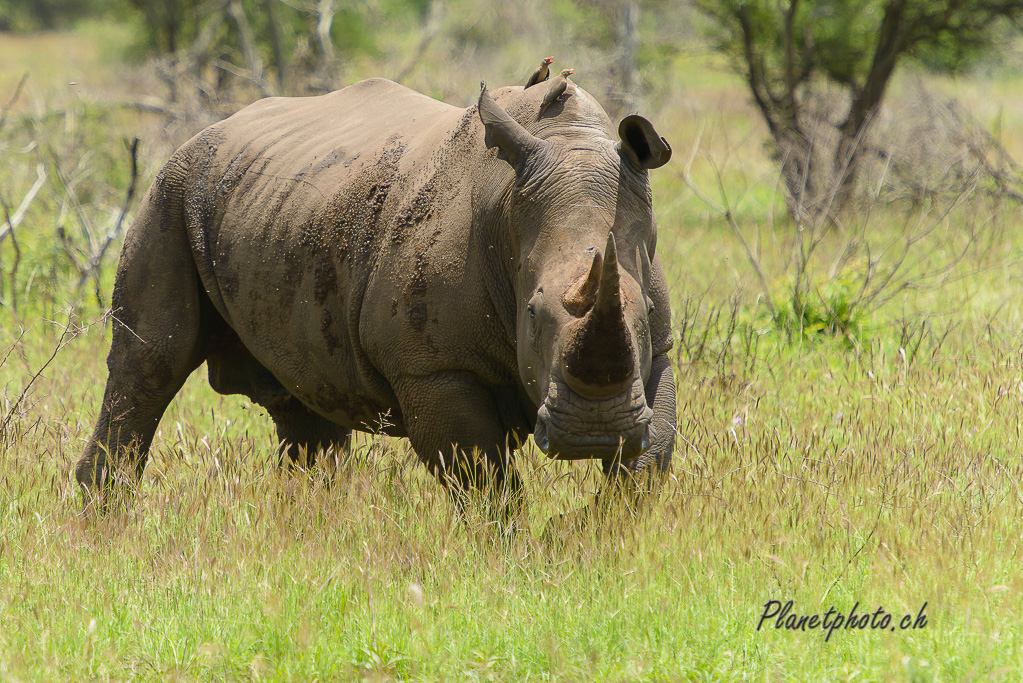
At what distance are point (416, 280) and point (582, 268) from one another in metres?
0.83

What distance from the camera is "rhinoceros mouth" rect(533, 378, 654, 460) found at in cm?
313

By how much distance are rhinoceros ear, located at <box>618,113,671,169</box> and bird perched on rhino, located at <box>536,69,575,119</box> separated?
0.98 feet

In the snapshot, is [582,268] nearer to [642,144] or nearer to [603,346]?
[603,346]

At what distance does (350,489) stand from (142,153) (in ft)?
30.1

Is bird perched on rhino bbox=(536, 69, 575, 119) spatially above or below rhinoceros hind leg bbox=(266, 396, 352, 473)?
above

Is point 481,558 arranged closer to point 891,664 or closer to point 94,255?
point 891,664

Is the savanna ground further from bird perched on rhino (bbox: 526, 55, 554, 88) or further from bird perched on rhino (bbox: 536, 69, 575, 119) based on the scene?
bird perched on rhino (bbox: 526, 55, 554, 88)

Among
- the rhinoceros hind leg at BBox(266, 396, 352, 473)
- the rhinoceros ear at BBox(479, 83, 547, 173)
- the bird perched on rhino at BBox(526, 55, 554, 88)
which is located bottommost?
the rhinoceros hind leg at BBox(266, 396, 352, 473)

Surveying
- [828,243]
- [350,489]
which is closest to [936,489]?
[350,489]

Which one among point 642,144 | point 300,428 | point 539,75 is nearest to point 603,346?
point 642,144

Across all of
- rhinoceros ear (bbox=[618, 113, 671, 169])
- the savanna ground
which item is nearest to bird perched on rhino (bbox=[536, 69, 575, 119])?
rhinoceros ear (bbox=[618, 113, 671, 169])

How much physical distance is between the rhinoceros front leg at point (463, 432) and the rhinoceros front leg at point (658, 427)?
1.26 feet

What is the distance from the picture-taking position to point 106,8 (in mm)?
26031

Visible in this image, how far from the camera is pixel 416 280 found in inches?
153
